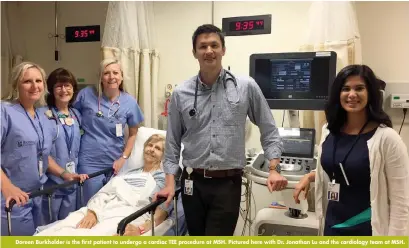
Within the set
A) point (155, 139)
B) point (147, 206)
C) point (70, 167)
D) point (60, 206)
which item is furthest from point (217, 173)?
point (60, 206)

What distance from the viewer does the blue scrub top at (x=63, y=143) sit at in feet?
7.72

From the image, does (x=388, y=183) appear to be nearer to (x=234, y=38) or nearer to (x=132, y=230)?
(x=132, y=230)

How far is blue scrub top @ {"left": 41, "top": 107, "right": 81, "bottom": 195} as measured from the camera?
7.72ft

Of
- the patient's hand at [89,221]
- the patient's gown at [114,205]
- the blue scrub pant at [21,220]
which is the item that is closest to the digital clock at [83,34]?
the patient's gown at [114,205]

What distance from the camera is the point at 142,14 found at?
3051mm

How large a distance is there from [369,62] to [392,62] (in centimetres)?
16

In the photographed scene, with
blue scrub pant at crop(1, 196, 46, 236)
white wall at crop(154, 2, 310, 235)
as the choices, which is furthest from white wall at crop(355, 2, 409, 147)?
blue scrub pant at crop(1, 196, 46, 236)

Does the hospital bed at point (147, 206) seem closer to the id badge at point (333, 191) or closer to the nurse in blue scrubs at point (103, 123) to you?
the nurse in blue scrubs at point (103, 123)

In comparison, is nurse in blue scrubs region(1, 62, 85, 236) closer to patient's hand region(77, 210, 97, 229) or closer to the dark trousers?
patient's hand region(77, 210, 97, 229)

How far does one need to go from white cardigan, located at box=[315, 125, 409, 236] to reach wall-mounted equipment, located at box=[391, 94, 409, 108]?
1420 millimetres

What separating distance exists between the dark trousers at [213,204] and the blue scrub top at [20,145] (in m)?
1.00
